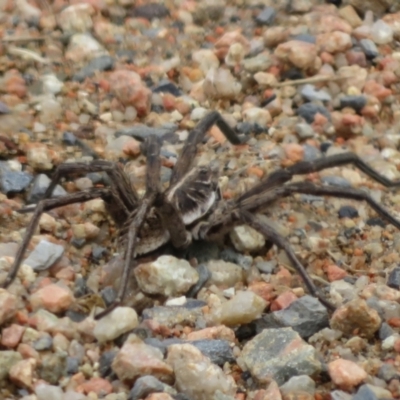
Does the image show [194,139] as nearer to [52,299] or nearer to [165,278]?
[165,278]

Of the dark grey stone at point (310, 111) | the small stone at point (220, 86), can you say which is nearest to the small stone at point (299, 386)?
the dark grey stone at point (310, 111)

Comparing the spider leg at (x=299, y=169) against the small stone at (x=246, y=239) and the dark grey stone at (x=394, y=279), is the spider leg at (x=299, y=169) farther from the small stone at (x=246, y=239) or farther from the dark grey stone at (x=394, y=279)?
the dark grey stone at (x=394, y=279)

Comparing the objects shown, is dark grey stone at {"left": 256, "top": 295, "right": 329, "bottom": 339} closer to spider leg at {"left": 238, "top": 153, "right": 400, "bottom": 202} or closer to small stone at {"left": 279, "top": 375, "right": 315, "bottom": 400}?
small stone at {"left": 279, "top": 375, "right": 315, "bottom": 400}

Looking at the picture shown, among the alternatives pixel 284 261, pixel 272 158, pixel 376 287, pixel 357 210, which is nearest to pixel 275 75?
pixel 272 158

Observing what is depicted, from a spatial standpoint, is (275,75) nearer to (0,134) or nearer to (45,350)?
(0,134)

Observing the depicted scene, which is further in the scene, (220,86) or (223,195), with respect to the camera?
(220,86)

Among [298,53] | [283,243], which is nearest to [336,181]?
[283,243]
